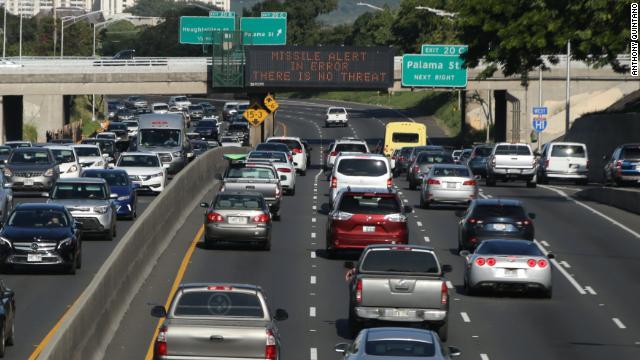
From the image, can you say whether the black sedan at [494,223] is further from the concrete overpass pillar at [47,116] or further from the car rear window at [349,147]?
the concrete overpass pillar at [47,116]

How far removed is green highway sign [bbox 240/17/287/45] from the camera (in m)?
96.6

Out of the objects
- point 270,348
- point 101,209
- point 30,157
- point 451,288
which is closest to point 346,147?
point 30,157

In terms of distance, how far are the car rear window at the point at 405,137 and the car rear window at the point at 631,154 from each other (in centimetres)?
1849

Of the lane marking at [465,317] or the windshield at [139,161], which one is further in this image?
the windshield at [139,161]

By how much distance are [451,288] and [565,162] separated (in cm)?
3242

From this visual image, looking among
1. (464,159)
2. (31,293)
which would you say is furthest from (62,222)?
(464,159)

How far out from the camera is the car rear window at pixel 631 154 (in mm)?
59522

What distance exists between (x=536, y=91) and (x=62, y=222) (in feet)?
229

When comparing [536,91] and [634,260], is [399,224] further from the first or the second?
[536,91]

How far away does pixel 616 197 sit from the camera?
54.3 m

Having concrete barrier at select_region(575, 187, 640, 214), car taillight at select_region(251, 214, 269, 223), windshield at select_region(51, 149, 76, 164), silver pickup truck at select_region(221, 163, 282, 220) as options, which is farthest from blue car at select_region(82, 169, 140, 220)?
concrete barrier at select_region(575, 187, 640, 214)

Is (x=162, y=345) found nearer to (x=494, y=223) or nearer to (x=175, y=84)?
(x=494, y=223)

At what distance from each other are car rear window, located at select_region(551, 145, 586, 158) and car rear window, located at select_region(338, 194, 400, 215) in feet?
96.3

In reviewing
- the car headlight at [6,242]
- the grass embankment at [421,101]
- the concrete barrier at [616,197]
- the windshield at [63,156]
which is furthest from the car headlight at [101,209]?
the grass embankment at [421,101]
